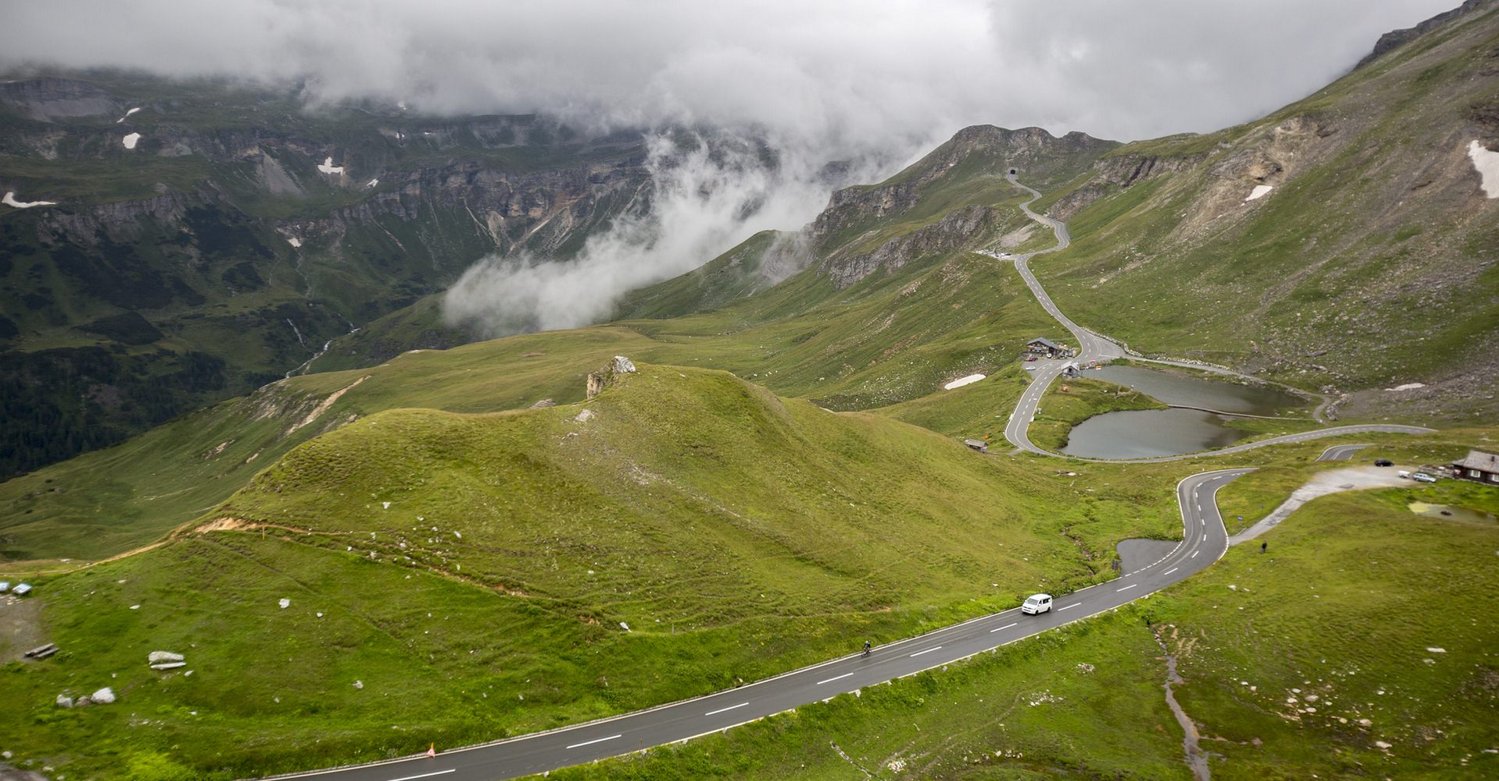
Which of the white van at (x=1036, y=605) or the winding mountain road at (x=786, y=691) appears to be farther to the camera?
the white van at (x=1036, y=605)

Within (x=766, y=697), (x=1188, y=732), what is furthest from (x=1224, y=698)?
(x=766, y=697)

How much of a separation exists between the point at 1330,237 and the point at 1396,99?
61125 mm

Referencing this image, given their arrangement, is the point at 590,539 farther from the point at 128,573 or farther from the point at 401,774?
the point at 128,573

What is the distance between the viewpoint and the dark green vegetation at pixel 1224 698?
37688 millimetres

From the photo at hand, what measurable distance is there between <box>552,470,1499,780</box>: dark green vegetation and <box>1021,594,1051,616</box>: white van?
3.18m

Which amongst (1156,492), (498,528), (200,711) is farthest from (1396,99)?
(200,711)

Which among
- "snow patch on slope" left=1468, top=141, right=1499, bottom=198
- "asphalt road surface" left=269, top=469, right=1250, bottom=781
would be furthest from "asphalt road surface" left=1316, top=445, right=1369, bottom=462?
"snow patch on slope" left=1468, top=141, right=1499, bottom=198

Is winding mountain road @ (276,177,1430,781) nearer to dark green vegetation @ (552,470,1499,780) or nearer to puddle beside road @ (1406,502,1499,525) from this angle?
dark green vegetation @ (552,470,1499,780)

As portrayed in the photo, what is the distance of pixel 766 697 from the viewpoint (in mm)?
42438

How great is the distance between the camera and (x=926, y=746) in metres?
39.8

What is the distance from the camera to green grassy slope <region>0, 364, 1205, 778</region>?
34.6 m

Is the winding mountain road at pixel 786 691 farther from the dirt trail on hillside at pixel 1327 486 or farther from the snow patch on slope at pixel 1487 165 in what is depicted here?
the snow patch on slope at pixel 1487 165

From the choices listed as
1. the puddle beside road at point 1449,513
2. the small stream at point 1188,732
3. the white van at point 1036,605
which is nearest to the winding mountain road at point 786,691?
the white van at point 1036,605

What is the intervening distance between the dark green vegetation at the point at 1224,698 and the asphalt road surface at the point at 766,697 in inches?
54.6
